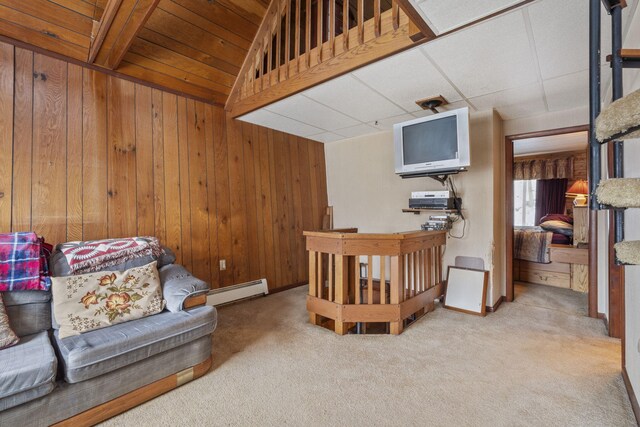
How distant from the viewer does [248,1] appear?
9.07 feet

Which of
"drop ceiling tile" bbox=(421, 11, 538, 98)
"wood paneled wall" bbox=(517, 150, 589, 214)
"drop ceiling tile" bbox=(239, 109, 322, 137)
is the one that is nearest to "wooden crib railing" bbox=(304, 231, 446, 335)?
"drop ceiling tile" bbox=(421, 11, 538, 98)

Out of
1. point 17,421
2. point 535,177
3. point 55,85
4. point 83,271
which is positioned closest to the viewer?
point 17,421

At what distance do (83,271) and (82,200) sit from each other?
2.73 ft

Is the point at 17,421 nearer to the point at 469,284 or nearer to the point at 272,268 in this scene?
the point at 272,268

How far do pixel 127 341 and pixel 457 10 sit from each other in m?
2.60

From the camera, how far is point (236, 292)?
3387 mm

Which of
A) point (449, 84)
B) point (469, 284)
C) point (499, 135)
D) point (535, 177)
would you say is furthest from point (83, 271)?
point (535, 177)

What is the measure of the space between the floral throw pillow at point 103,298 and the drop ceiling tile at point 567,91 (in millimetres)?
3475

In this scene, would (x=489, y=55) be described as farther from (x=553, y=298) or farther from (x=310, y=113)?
(x=553, y=298)

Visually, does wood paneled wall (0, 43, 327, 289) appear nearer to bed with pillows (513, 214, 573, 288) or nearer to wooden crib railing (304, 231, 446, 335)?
wooden crib railing (304, 231, 446, 335)

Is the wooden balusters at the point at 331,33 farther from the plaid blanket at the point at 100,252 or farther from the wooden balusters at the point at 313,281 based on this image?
Result: the plaid blanket at the point at 100,252

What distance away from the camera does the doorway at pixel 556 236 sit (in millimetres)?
3234

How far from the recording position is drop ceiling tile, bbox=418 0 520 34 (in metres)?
1.59

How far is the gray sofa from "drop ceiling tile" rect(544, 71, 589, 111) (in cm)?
325
